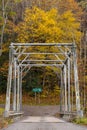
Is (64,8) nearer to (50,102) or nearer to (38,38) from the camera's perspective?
(38,38)

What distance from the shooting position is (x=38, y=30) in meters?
40.2

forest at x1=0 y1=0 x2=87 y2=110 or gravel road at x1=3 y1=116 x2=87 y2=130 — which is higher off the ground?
forest at x1=0 y1=0 x2=87 y2=110

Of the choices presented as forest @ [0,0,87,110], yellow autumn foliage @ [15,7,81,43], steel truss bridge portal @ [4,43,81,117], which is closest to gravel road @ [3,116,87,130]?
steel truss bridge portal @ [4,43,81,117]

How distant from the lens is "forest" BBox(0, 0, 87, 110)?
40.0 metres

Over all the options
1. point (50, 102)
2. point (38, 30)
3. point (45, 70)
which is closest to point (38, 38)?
point (38, 30)

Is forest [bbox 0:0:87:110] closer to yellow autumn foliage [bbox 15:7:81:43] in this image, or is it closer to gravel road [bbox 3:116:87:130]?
yellow autumn foliage [bbox 15:7:81:43]

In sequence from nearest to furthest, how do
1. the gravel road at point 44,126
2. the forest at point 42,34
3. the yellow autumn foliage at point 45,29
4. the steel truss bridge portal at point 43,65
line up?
the gravel road at point 44,126, the steel truss bridge portal at point 43,65, the forest at point 42,34, the yellow autumn foliage at point 45,29

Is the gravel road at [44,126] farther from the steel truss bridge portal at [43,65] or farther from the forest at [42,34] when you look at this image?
the forest at [42,34]

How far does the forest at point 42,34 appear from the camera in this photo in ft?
131

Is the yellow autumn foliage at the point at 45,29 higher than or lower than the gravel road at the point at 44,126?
higher

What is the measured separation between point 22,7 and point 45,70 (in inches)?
355

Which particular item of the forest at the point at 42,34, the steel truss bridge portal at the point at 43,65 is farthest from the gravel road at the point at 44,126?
the forest at the point at 42,34

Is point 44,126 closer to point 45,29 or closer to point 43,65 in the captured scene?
point 43,65

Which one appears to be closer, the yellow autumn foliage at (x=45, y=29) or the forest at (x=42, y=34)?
the forest at (x=42, y=34)
